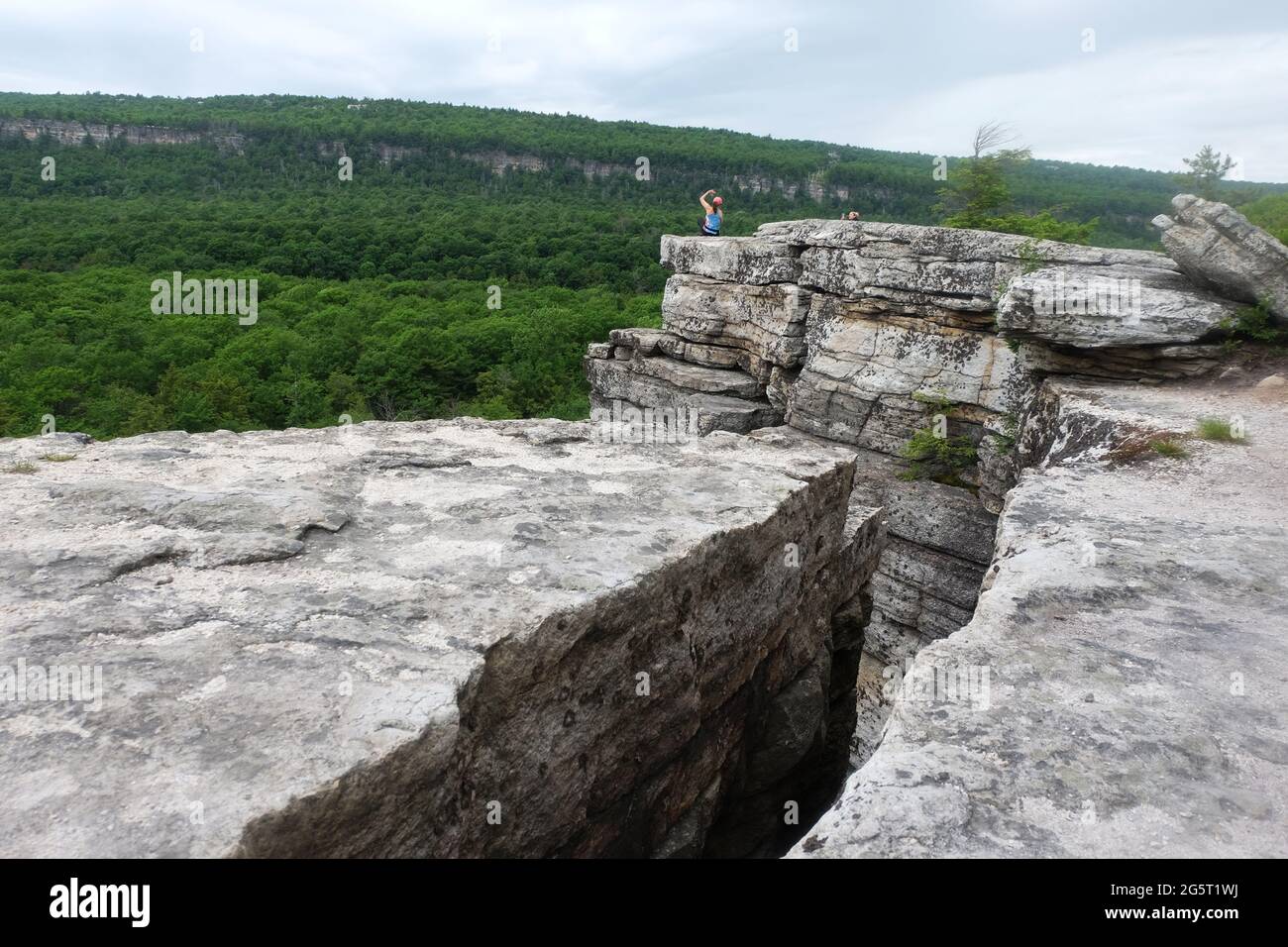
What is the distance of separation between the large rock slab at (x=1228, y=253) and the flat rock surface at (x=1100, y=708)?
4.27 meters

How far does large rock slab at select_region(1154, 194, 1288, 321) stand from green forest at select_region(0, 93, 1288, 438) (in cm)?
292

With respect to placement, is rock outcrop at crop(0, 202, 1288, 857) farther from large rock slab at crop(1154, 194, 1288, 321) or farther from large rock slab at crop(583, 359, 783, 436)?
large rock slab at crop(583, 359, 783, 436)

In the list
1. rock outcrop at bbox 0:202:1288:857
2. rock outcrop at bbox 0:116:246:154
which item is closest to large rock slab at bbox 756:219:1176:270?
rock outcrop at bbox 0:202:1288:857

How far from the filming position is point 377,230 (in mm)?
44594

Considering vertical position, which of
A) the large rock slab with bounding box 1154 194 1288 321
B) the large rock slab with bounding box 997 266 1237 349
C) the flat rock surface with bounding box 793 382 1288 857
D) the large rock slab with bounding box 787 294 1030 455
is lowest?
the flat rock surface with bounding box 793 382 1288 857

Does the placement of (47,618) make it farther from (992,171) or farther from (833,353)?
(992,171)

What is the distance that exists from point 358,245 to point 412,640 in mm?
43859

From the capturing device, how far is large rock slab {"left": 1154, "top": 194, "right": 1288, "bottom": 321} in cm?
776

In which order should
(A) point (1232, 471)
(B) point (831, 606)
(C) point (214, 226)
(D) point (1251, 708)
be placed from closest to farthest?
(D) point (1251, 708)
(A) point (1232, 471)
(B) point (831, 606)
(C) point (214, 226)

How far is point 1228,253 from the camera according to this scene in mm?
7965

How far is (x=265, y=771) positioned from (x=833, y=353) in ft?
35.2

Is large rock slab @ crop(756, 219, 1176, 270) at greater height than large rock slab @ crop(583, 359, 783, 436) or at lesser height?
greater

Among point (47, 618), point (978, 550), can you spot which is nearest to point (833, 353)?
point (978, 550)
